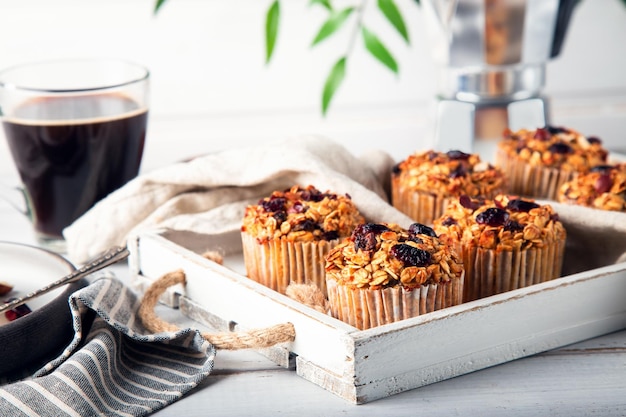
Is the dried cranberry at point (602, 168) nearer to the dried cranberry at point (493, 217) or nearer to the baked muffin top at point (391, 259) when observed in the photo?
the dried cranberry at point (493, 217)

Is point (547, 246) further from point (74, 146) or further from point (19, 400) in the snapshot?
point (74, 146)

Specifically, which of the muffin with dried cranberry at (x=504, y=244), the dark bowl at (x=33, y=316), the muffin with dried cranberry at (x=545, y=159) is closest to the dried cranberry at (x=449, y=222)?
the muffin with dried cranberry at (x=504, y=244)

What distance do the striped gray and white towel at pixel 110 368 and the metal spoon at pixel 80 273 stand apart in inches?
0.8

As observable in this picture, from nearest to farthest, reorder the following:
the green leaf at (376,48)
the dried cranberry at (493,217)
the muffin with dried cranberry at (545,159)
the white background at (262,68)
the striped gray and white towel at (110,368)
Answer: the striped gray and white towel at (110,368) < the dried cranberry at (493,217) < the muffin with dried cranberry at (545,159) < the green leaf at (376,48) < the white background at (262,68)

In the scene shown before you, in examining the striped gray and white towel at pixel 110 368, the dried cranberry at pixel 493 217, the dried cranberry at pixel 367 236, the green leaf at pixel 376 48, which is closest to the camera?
the striped gray and white towel at pixel 110 368

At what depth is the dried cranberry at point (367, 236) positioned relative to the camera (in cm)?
107

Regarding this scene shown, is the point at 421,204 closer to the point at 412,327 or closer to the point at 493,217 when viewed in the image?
the point at 493,217

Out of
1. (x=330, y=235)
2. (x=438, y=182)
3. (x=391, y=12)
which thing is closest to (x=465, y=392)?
(x=330, y=235)

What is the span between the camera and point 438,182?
1.40 metres

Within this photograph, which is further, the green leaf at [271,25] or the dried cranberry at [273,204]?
the green leaf at [271,25]

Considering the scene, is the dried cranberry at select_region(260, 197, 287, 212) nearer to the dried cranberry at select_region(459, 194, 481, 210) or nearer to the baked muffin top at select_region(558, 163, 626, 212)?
the dried cranberry at select_region(459, 194, 481, 210)

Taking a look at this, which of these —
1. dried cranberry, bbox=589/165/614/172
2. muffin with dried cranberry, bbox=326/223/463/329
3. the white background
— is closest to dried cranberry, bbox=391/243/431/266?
muffin with dried cranberry, bbox=326/223/463/329

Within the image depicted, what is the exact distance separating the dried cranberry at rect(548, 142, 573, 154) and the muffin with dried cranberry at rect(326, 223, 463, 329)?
1.60 ft

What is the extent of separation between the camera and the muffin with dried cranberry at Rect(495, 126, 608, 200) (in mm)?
1493
